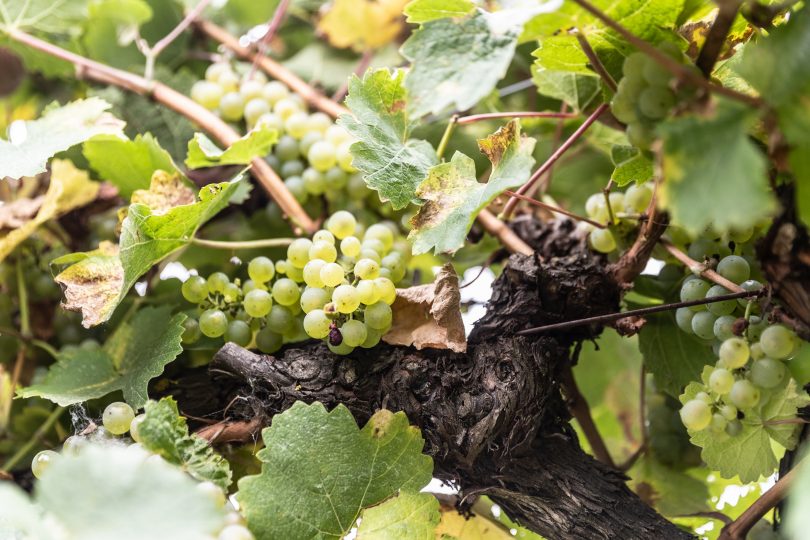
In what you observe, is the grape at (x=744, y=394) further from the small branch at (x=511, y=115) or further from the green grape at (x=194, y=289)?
the green grape at (x=194, y=289)

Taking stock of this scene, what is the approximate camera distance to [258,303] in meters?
0.68

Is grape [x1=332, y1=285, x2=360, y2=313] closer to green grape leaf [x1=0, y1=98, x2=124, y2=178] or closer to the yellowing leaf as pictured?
green grape leaf [x1=0, y1=98, x2=124, y2=178]

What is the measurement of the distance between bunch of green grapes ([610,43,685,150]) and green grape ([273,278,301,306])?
→ 1.02 feet

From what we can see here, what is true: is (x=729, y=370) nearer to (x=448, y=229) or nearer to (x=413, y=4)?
(x=448, y=229)

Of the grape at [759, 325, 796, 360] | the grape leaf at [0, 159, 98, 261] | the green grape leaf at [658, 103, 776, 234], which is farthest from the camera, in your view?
the grape leaf at [0, 159, 98, 261]

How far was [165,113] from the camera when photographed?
0.89 metres

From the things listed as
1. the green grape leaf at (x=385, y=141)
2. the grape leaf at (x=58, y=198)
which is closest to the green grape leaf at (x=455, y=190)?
the green grape leaf at (x=385, y=141)

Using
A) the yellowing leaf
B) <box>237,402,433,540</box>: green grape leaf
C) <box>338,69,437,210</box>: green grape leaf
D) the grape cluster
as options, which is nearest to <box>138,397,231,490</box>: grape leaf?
<box>237,402,433,540</box>: green grape leaf

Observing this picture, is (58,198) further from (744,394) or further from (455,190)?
(744,394)

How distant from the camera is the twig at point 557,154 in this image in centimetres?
59

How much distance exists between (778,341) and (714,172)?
16cm

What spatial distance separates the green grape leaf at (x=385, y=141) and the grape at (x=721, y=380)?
26 cm

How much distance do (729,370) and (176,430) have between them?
1.32ft

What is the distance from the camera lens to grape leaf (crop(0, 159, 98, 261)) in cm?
73
